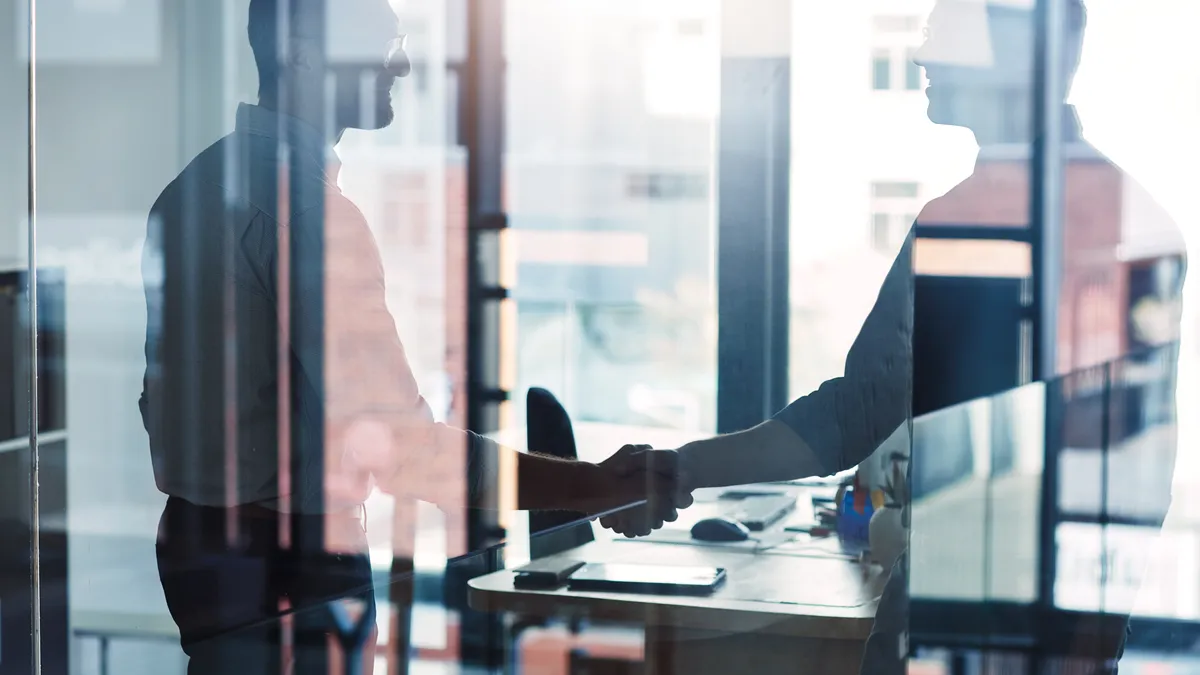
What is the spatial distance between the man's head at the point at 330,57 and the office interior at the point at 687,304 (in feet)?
0.07

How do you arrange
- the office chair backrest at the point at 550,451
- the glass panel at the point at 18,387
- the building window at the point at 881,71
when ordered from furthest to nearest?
1. the glass panel at the point at 18,387
2. the office chair backrest at the point at 550,451
3. the building window at the point at 881,71

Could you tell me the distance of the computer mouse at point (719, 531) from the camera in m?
1.25

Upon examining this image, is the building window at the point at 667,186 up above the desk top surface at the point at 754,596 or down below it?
above

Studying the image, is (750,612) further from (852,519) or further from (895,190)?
(895,190)

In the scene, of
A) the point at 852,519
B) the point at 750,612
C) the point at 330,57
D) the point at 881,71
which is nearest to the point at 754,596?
the point at 750,612

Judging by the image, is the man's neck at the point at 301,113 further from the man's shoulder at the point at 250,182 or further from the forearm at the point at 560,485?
the forearm at the point at 560,485

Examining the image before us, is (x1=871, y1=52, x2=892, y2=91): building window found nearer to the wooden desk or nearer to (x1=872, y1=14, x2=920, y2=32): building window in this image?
(x1=872, y1=14, x2=920, y2=32): building window

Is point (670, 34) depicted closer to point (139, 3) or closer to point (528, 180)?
point (528, 180)

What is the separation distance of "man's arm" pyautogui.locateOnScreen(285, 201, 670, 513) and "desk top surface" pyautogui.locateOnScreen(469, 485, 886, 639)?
13 cm

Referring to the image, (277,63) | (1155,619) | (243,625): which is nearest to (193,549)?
(243,625)

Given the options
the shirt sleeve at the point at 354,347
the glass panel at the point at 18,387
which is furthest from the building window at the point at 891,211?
the glass panel at the point at 18,387

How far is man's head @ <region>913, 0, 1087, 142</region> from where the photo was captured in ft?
4.21

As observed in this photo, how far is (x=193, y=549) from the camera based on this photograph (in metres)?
1.47

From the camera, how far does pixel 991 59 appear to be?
4.53 feet
